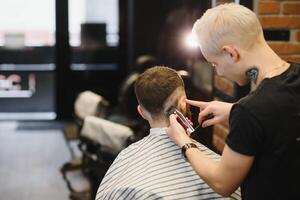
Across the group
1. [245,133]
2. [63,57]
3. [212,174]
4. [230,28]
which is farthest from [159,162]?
[63,57]

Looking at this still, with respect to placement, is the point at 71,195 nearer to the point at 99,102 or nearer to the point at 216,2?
the point at 99,102

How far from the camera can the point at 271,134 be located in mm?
1392

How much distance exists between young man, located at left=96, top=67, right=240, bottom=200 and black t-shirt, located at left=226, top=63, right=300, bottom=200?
20 centimetres

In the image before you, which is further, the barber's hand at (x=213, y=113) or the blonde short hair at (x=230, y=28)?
the barber's hand at (x=213, y=113)

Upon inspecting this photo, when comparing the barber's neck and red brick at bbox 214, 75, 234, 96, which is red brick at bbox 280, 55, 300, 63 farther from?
the barber's neck

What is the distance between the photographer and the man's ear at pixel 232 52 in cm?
143

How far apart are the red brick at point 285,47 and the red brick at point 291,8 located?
16 cm

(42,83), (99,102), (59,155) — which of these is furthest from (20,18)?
(99,102)

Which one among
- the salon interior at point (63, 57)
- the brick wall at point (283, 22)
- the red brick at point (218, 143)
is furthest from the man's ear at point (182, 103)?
the salon interior at point (63, 57)

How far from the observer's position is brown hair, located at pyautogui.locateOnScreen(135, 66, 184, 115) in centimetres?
165

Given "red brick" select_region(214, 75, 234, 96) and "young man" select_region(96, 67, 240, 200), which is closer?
"young man" select_region(96, 67, 240, 200)

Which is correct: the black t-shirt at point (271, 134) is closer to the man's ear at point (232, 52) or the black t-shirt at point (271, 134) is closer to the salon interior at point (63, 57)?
the man's ear at point (232, 52)

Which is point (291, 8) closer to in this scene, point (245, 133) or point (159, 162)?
point (159, 162)

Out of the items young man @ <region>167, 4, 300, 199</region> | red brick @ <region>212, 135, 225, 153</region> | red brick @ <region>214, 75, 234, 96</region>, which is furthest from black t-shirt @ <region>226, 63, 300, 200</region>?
red brick @ <region>212, 135, 225, 153</region>
